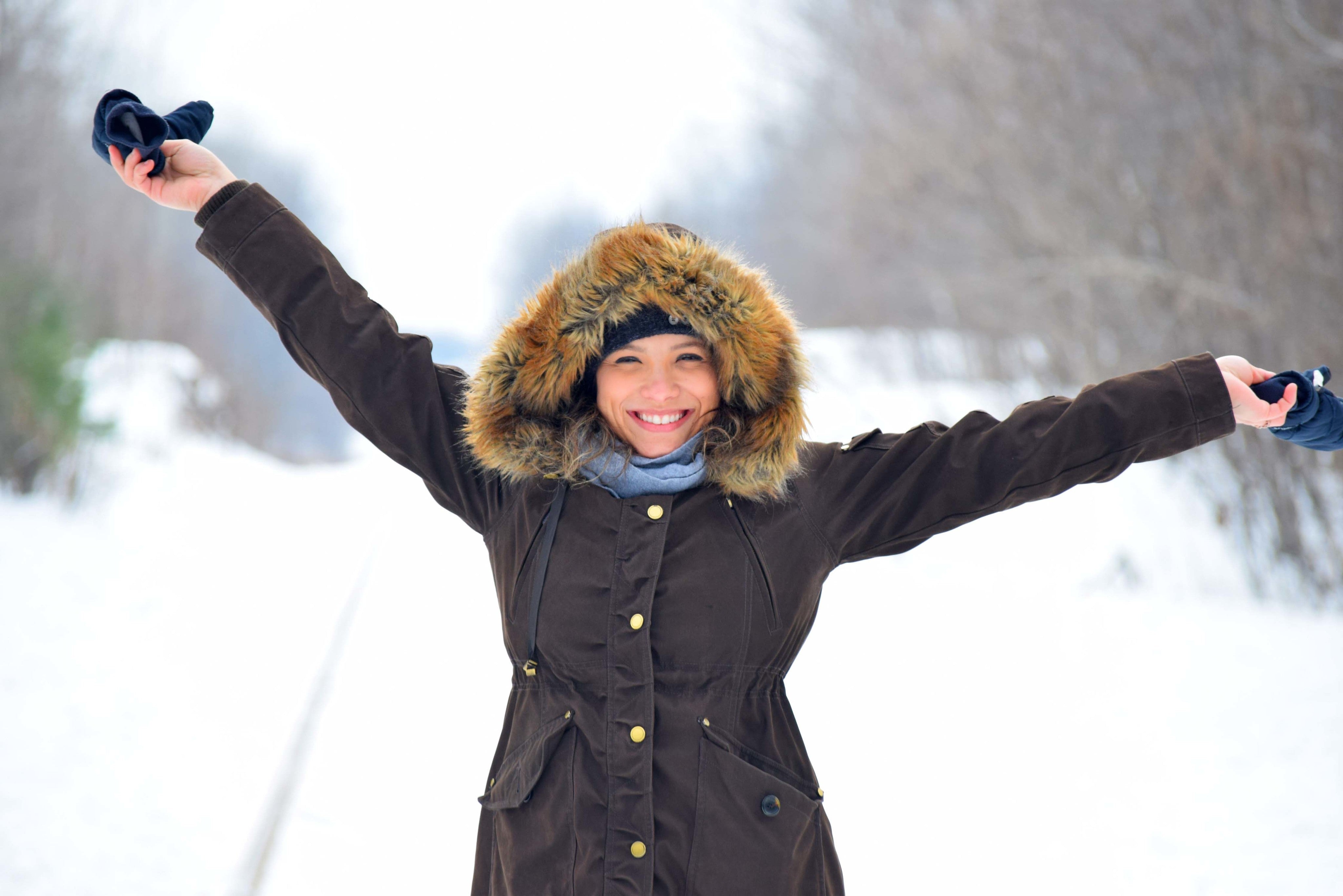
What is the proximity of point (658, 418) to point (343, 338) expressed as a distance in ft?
2.26

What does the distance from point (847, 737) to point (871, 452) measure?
3.25 metres

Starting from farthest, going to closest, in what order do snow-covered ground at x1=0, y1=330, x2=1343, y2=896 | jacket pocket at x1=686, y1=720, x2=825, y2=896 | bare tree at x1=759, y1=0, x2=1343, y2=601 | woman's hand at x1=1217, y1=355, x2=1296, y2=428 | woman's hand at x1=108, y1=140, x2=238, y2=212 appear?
bare tree at x1=759, y1=0, x2=1343, y2=601, snow-covered ground at x1=0, y1=330, x2=1343, y2=896, woman's hand at x1=108, y1=140, x2=238, y2=212, woman's hand at x1=1217, y1=355, x2=1296, y2=428, jacket pocket at x1=686, y1=720, x2=825, y2=896

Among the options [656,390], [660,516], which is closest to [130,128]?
[656,390]

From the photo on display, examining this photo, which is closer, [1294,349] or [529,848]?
[529,848]

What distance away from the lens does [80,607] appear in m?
7.02

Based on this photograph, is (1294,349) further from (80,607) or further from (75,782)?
(80,607)

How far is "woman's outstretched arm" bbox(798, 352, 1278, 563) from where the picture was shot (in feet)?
7.19

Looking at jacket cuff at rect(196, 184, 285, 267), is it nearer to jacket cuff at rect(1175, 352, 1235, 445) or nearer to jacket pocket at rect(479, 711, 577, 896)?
jacket pocket at rect(479, 711, 577, 896)

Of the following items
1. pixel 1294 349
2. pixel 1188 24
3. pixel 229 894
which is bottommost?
pixel 229 894

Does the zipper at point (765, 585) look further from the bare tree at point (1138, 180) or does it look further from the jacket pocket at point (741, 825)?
the bare tree at point (1138, 180)

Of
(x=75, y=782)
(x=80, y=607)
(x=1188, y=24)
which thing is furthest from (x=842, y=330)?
(x=75, y=782)

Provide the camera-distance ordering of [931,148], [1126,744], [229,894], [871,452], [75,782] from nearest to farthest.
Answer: [871,452]
[229,894]
[75,782]
[1126,744]
[931,148]

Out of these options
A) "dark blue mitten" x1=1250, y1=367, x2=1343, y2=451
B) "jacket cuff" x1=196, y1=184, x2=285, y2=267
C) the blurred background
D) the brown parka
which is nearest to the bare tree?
the blurred background

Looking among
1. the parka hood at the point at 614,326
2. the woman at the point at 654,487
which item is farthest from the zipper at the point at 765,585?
the parka hood at the point at 614,326
